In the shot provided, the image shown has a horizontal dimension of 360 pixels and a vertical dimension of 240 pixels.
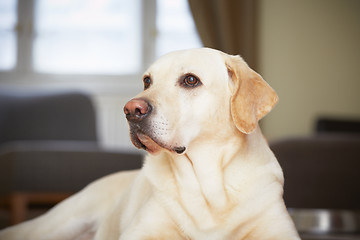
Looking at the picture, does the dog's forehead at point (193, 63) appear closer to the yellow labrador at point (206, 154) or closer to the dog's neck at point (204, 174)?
the yellow labrador at point (206, 154)

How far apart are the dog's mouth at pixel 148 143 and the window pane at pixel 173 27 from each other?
4.49 meters

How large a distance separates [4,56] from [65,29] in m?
0.74

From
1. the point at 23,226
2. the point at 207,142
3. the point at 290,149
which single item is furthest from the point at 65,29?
the point at 207,142

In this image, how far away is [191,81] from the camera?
115 centimetres

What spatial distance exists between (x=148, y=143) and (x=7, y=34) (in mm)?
4926

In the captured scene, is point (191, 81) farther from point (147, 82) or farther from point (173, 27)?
point (173, 27)

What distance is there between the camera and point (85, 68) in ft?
18.0

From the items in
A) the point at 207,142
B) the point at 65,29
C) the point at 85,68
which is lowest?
the point at 85,68

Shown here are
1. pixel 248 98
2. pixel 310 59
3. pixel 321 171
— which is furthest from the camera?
pixel 310 59

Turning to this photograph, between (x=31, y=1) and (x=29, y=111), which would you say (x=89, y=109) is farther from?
(x=31, y=1)

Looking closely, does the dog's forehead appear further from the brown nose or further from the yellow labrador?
the brown nose

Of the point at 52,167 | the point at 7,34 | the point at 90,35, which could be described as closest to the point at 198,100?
the point at 52,167

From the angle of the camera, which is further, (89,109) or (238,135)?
(89,109)

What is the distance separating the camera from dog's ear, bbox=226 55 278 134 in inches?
43.0
